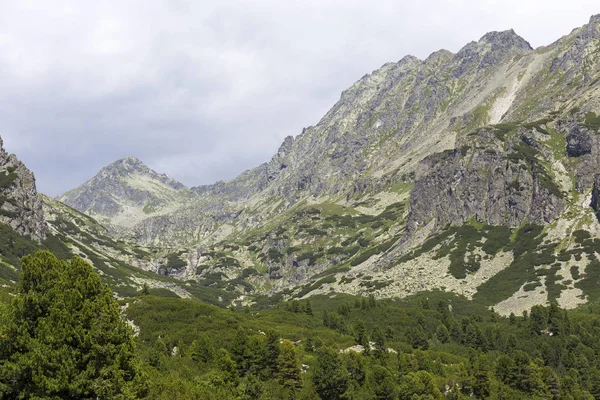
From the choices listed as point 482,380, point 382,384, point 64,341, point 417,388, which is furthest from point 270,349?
point 64,341

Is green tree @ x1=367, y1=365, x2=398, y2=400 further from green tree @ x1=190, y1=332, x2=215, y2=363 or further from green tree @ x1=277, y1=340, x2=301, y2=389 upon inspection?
green tree @ x1=190, y1=332, x2=215, y2=363

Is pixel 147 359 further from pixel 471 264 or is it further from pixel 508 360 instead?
pixel 471 264

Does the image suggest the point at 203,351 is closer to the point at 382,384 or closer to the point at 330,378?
the point at 330,378

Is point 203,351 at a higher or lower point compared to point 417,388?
higher

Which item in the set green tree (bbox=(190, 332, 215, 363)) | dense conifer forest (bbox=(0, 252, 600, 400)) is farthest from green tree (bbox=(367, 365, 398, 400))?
green tree (bbox=(190, 332, 215, 363))

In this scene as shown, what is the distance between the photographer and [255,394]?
53.6 metres

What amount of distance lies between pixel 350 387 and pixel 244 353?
52.5ft

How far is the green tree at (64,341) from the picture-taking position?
81.9 feet

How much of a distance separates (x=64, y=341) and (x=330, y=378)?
44121mm

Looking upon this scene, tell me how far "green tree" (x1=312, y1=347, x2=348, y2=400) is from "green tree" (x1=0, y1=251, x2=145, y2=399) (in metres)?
39.5

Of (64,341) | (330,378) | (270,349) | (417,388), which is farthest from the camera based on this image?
(270,349)

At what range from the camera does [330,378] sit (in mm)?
63188

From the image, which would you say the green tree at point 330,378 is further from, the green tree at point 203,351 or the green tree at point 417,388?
the green tree at point 203,351

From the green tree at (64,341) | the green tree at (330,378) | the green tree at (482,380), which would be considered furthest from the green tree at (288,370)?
the green tree at (64,341)
